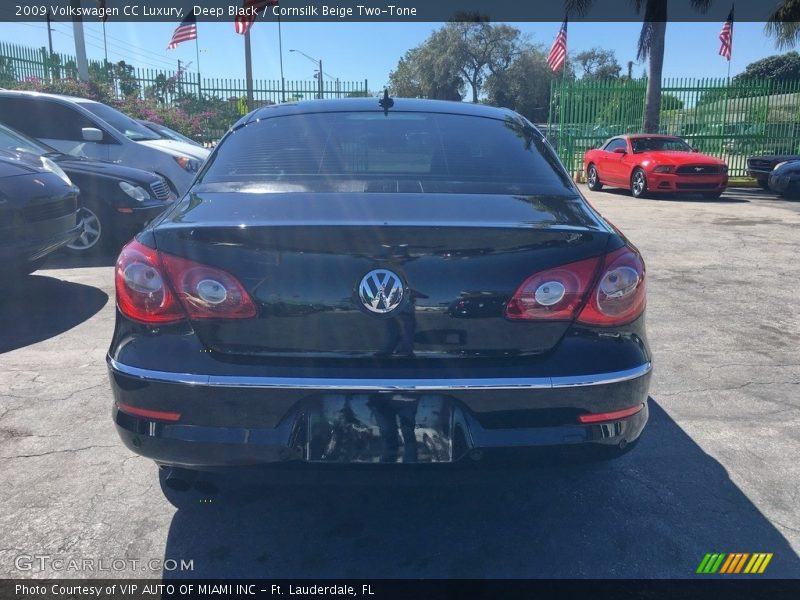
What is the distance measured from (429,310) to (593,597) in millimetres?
1084

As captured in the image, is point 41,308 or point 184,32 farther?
point 184,32

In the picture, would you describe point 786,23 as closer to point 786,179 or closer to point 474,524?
point 786,179

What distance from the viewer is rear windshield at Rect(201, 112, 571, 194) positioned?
288cm

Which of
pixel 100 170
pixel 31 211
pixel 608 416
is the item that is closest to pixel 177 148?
pixel 100 170

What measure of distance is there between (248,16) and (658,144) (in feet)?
36.0

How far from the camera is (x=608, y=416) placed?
2307 millimetres

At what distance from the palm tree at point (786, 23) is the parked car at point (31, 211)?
795 inches

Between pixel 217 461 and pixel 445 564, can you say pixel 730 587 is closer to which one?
pixel 445 564

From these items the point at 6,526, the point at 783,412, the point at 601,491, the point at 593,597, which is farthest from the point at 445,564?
the point at 783,412

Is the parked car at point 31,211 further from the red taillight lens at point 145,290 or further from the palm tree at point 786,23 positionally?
the palm tree at point 786,23

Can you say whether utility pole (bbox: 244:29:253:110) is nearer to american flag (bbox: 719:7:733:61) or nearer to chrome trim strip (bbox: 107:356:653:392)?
american flag (bbox: 719:7:733:61)

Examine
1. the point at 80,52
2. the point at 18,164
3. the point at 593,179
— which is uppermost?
the point at 80,52

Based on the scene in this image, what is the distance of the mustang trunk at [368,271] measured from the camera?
220 centimetres

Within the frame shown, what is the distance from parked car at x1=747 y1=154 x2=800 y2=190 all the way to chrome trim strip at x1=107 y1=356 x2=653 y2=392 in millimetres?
15646
